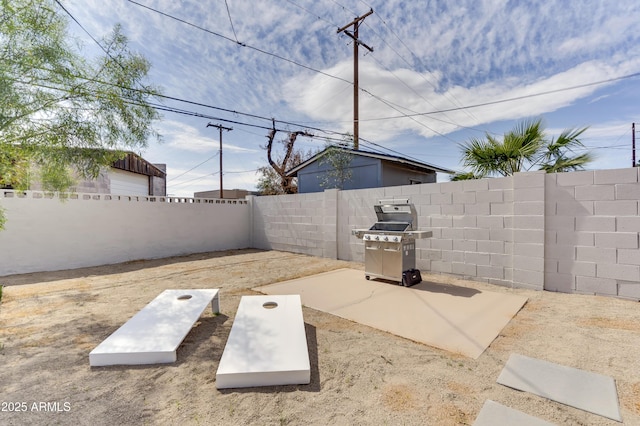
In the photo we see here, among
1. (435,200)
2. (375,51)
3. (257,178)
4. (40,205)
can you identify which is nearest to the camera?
(435,200)

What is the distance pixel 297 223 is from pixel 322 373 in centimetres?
608

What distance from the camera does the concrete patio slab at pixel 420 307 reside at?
8.77 ft

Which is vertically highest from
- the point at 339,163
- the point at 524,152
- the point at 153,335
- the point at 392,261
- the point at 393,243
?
the point at 339,163

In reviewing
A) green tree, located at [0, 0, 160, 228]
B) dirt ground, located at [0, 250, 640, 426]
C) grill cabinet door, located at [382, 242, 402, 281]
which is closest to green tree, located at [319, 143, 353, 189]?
grill cabinet door, located at [382, 242, 402, 281]

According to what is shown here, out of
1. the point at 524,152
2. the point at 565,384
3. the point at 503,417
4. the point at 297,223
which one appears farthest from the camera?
the point at 297,223

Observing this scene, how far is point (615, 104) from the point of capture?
695 cm

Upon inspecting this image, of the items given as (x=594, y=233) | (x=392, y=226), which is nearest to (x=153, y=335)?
(x=392, y=226)

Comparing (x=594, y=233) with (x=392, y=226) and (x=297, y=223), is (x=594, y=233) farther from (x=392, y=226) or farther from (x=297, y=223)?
(x=297, y=223)

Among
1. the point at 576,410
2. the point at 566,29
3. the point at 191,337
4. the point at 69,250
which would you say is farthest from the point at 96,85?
the point at 566,29

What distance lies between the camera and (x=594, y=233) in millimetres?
3639

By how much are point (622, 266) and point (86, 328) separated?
674 centimetres

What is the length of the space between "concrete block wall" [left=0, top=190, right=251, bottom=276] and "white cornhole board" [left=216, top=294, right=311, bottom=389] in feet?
16.9

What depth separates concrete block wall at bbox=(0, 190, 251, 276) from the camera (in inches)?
224

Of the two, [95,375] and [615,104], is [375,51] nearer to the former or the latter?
[615,104]
